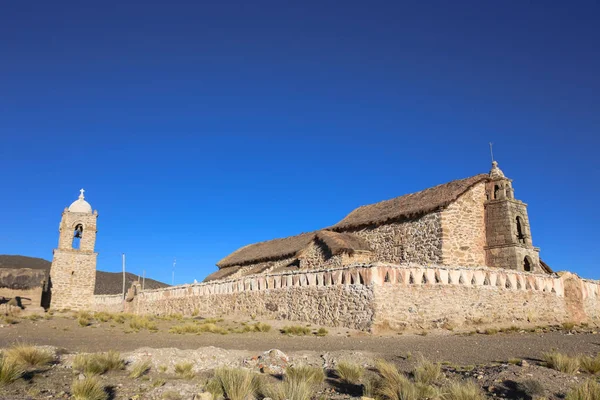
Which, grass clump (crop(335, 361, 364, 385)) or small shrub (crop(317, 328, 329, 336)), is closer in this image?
grass clump (crop(335, 361, 364, 385))

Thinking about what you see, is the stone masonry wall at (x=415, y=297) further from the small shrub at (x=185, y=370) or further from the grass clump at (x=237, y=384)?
the grass clump at (x=237, y=384)

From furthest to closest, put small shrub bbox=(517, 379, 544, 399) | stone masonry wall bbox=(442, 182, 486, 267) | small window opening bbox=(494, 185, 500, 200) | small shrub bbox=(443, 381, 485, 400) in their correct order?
small window opening bbox=(494, 185, 500, 200)
stone masonry wall bbox=(442, 182, 486, 267)
small shrub bbox=(517, 379, 544, 399)
small shrub bbox=(443, 381, 485, 400)

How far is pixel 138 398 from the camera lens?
270 inches

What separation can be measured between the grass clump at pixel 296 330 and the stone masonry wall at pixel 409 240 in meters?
7.34

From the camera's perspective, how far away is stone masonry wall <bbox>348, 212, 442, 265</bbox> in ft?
64.0

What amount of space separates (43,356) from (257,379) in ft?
15.5

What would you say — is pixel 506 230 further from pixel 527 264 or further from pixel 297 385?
pixel 297 385

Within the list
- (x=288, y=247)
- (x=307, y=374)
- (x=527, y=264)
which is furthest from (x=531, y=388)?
(x=288, y=247)

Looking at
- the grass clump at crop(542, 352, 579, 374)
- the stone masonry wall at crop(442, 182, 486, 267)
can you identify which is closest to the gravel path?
the grass clump at crop(542, 352, 579, 374)

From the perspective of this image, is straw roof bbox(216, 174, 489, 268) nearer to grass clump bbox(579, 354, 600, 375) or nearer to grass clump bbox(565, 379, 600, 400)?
grass clump bbox(579, 354, 600, 375)

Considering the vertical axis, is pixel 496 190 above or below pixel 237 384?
above

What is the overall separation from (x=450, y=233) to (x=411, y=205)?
9.49ft

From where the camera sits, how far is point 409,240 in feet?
67.9

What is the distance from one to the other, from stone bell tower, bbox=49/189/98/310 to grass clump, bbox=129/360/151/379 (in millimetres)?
25341
